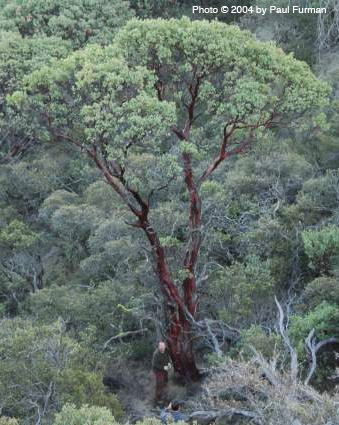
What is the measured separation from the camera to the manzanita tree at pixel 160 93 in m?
8.63

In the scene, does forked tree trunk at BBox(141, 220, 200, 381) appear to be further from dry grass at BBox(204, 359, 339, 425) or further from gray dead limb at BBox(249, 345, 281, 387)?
gray dead limb at BBox(249, 345, 281, 387)

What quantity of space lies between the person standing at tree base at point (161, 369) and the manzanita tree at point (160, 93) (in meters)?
0.70

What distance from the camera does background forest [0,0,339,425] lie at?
834 cm

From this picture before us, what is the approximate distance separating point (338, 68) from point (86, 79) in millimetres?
9637

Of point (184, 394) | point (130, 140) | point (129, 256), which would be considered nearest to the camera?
point (130, 140)

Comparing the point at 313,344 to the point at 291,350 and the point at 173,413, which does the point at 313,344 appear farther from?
the point at 173,413

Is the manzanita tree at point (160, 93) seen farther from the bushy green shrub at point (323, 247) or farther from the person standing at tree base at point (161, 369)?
the bushy green shrub at point (323, 247)

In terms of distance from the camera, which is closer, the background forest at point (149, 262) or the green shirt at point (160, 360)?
the background forest at point (149, 262)

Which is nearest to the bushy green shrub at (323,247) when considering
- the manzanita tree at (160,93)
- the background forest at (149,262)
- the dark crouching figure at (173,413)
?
the background forest at (149,262)

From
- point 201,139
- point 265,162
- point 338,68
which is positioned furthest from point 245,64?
point 338,68

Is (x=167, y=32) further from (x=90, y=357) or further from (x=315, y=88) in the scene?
(x=90, y=357)

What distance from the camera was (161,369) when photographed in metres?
9.83

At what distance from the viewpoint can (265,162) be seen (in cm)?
1356

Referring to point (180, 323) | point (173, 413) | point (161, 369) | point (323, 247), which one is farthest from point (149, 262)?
point (323, 247)
